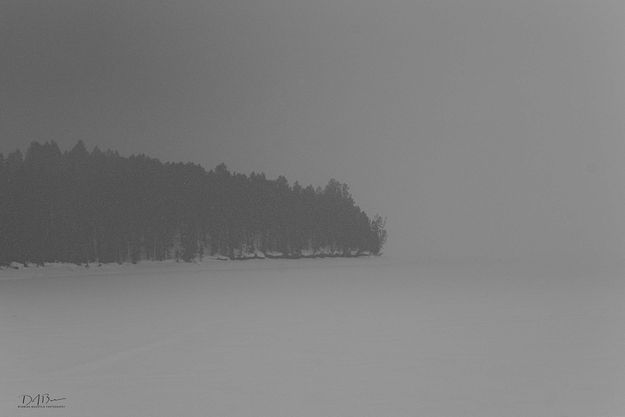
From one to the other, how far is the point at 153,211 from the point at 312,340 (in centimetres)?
221

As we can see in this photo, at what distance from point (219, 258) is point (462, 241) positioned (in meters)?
2.06

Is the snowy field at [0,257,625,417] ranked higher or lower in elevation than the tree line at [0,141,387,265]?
lower

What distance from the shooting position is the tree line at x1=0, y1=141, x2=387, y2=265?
5.57 m

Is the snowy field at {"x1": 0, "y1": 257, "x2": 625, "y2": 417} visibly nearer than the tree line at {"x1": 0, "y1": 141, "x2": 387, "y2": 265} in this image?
Yes

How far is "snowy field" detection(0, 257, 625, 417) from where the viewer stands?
3.43m

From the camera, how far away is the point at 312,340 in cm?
414

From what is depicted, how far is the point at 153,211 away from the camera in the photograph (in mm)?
5660

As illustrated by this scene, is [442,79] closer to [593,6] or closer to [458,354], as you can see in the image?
[593,6]

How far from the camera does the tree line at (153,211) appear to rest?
5.57 m


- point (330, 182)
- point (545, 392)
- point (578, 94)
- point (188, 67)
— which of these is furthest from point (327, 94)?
point (545, 392)

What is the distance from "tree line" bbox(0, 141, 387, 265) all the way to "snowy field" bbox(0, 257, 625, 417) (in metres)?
0.17

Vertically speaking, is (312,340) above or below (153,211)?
below

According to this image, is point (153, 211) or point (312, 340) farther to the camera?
point (153, 211)

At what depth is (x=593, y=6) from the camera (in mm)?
5031
